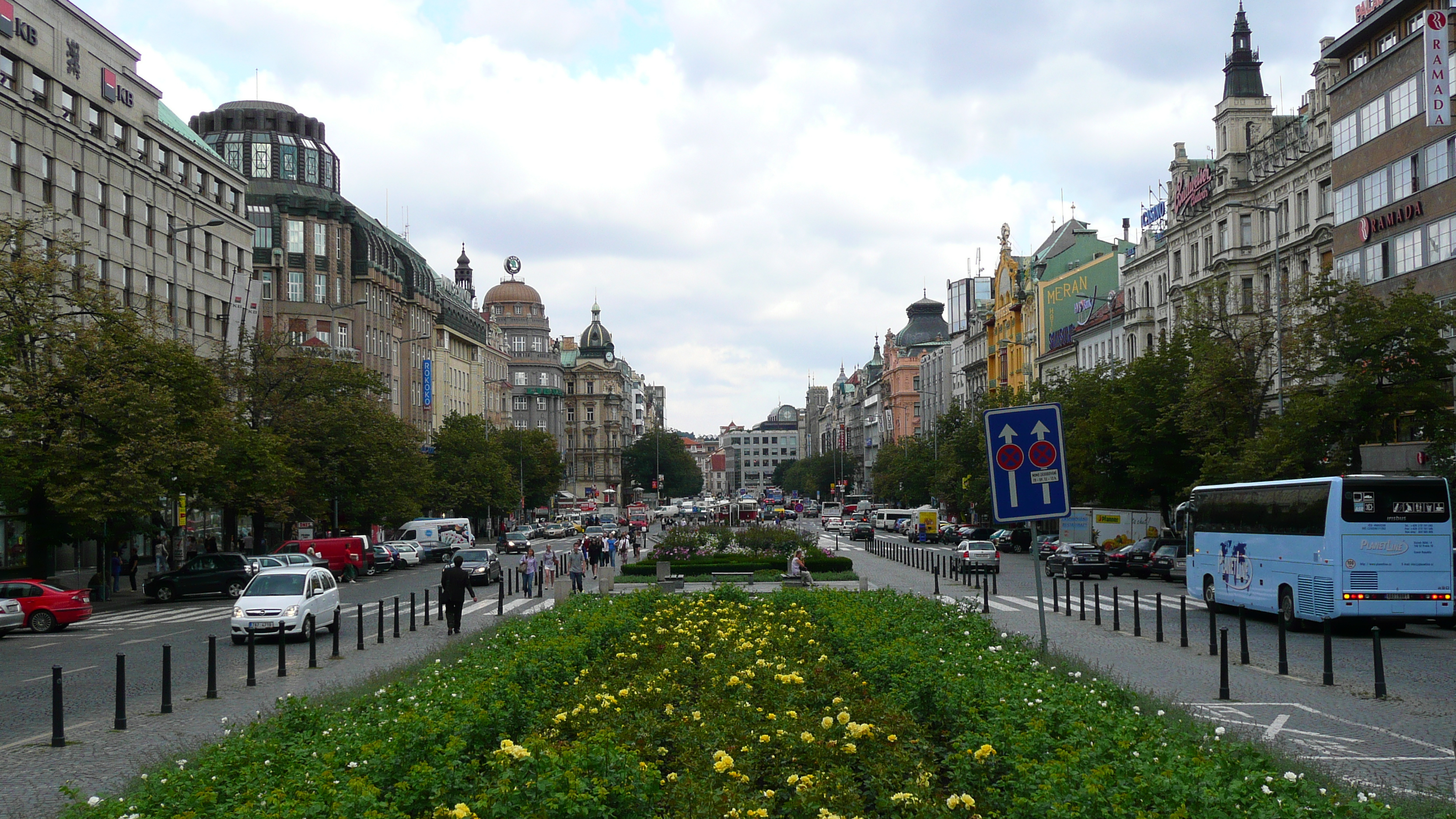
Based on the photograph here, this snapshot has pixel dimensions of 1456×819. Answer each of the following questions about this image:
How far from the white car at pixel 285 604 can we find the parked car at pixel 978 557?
2178 cm

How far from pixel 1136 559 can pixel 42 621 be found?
35.7 m

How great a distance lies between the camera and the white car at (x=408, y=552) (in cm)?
6184

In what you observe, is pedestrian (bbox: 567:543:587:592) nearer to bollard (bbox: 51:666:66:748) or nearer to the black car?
the black car

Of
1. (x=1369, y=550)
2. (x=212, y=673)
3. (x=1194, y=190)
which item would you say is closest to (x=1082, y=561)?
(x=1369, y=550)

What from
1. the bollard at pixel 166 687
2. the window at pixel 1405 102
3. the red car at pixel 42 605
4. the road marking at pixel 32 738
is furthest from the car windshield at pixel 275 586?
the window at pixel 1405 102

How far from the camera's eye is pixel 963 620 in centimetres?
1741

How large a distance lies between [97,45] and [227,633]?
36.3 m

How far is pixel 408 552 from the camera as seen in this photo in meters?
62.2

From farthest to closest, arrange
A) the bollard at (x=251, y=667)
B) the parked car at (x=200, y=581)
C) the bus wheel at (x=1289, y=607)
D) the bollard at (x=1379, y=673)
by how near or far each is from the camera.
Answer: the parked car at (x=200, y=581) < the bus wheel at (x=1289, y=607) < the bollard at (x=251, y=667) < the bollard at (x=1379, y=673)

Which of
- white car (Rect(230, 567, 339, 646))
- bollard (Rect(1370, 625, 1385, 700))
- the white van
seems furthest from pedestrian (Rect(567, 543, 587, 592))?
the white van

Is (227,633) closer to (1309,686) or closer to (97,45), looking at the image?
(1309,686)

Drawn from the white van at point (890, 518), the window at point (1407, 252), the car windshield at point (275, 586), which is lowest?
the white van at point (890, 518)

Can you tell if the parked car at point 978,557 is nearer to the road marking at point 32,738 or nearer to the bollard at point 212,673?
the bollard at point 212,673

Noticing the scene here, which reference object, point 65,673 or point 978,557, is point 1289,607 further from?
point 65,673
